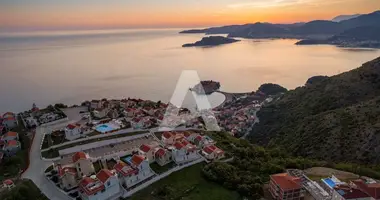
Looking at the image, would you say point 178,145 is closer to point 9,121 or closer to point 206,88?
point 9,121

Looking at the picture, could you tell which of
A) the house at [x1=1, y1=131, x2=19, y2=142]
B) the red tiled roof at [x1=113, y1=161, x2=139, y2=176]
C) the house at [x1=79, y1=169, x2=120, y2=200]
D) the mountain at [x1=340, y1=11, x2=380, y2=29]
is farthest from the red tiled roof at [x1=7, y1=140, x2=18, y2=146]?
the mountain at [x1=340, y1=11, x2=380, y2=29]

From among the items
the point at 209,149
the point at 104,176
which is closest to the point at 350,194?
the point at 209,149

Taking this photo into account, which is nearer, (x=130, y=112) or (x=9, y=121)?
(x=9, y=121)

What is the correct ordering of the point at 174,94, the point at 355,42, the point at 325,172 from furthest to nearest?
the point at 355,42 → the point at 174,94 → the point at 325,172

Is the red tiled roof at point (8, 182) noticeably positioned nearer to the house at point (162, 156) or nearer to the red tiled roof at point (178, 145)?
Result: the house at point (162, 156)

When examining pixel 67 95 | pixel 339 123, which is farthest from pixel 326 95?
pixel 67 95

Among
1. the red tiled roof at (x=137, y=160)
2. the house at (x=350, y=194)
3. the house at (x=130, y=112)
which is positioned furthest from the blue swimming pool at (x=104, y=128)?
the house at (x=350, y=194)

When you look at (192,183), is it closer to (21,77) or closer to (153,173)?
(153,173)
